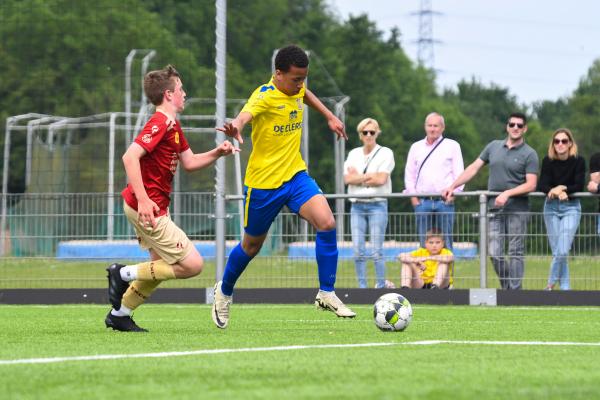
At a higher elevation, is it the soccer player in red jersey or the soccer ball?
the soccer player in red jersey

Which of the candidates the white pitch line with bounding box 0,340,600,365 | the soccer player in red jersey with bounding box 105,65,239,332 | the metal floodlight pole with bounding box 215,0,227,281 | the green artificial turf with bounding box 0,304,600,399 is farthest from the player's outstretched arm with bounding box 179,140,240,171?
the metal floodlight pole with bounding box 215,0,227,281

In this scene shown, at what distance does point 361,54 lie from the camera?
70.6m

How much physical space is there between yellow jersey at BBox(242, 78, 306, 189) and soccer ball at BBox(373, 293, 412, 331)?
1377mm

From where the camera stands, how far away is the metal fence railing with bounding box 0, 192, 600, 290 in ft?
50.4

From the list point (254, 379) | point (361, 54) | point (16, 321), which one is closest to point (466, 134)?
point (361, 54)

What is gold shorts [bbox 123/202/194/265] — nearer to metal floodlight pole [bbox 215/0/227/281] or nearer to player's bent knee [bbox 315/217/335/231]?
player's bent knee [bbox 315/217/335/231]

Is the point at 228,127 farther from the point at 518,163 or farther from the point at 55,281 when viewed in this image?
the point at 55,281

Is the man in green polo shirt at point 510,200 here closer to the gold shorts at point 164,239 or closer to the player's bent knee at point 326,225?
the player's bent knee at point 326,225

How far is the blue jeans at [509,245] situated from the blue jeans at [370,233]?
1221 mm

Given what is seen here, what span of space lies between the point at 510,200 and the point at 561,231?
0.69m

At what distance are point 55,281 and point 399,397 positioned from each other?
11.6 meters

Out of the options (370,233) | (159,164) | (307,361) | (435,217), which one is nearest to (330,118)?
(159,164)

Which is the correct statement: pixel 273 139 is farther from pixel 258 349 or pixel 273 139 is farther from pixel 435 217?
pixel 435 217

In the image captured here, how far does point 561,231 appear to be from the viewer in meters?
15.2
